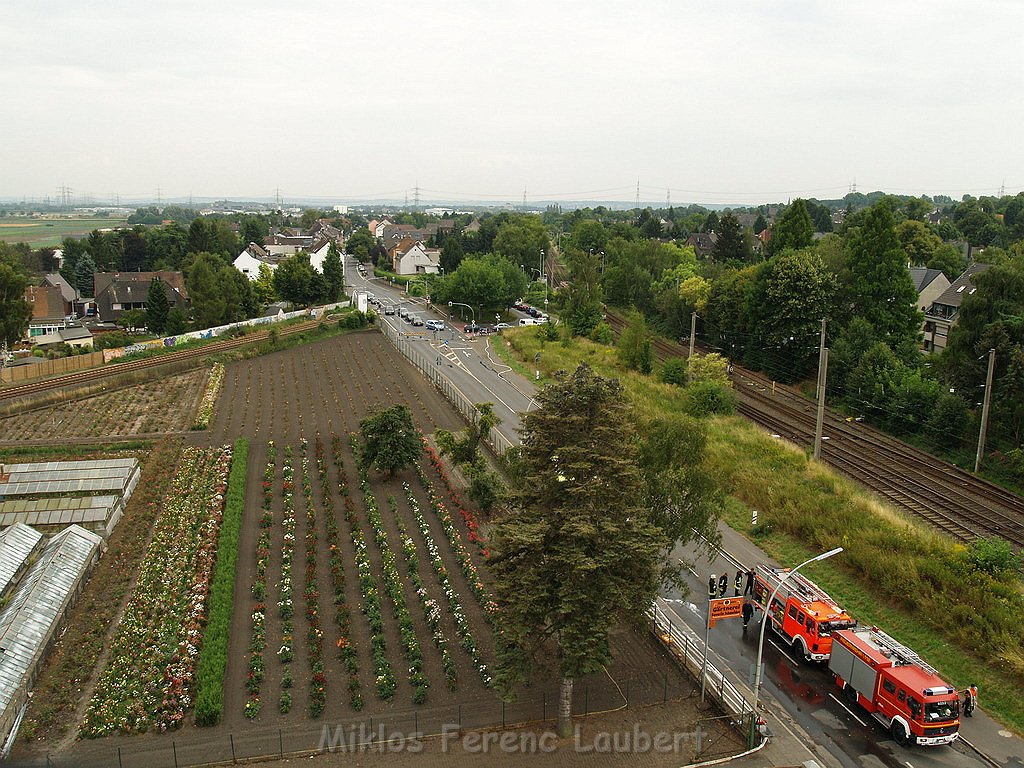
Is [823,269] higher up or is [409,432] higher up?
[823,269]

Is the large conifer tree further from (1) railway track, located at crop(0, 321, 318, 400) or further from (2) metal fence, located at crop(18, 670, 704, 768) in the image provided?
(1) railway track, located at crop(0, 321, 318, 400)

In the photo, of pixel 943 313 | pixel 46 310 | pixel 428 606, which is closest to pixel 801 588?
pixel 428 606

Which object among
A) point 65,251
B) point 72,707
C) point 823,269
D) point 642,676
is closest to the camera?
point 72,707

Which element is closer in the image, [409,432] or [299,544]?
[299,544]

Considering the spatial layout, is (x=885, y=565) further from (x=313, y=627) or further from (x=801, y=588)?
(x=313, y=627)

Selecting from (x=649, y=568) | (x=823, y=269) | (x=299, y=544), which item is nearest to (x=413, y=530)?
(x=299, y=544)

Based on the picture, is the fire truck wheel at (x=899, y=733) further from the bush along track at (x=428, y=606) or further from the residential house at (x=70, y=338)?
the residential house at (x=70, y=338)

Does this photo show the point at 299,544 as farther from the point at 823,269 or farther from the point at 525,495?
the point at 823,269
